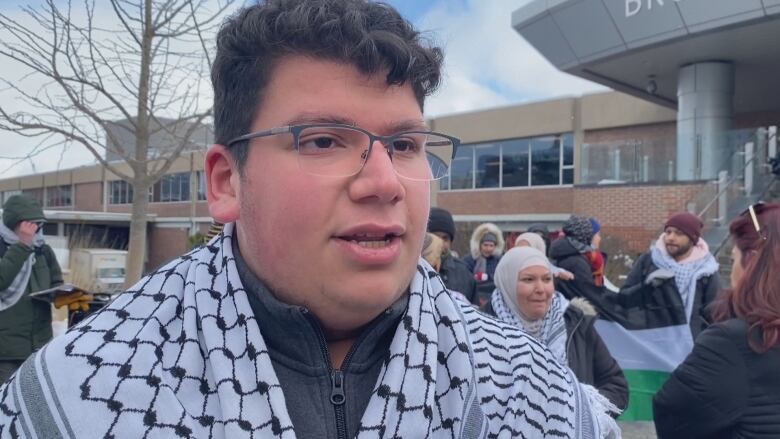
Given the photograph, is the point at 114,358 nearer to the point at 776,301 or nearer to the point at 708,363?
the point at 708,363

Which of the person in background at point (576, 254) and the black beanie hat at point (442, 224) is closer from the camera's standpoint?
the person in background at point (576, 254)

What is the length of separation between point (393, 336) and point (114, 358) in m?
0.58

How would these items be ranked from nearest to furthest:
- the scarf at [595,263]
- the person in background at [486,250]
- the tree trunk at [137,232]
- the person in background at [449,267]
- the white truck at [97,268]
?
the person in background at [449,267] → the scarf at [595,263] → the tree trunk at [137,232] → the person in background at [486,250] → the white truck at [97,268]

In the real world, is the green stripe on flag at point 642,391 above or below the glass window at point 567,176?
below

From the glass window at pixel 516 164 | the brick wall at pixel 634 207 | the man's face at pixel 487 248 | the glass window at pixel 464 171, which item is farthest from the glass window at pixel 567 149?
the man's face at pixel 487 248

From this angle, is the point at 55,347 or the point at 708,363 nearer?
the point at 55,347

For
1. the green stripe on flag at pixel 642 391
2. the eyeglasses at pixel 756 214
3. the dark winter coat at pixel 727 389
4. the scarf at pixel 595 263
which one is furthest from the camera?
the scarf at pixel 595 263

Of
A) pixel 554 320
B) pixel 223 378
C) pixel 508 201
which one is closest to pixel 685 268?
pixel 554 320

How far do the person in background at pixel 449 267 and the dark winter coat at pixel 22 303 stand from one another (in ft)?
9.37

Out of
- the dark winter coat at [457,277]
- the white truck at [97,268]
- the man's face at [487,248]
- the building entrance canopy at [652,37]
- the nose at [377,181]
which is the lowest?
the white truck at [97,268]

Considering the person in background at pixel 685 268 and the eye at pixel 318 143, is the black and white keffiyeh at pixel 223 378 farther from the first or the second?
the person in background at pixel 685 268

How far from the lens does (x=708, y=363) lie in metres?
2.49

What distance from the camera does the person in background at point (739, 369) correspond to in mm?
2396

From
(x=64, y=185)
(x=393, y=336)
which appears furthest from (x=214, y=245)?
(x=64, y=185)
